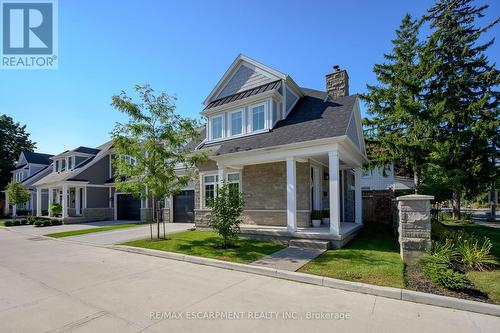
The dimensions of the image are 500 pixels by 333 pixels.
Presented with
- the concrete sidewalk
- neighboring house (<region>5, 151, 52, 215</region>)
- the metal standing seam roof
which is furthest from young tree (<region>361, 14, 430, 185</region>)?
neighboring house (<region>5, 151, 52, 215</region>)

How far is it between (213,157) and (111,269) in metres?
6.26

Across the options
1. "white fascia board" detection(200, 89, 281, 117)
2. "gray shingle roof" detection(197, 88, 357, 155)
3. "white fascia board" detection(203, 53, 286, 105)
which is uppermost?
"white fascia board" detection(203, 53, 286, 105)

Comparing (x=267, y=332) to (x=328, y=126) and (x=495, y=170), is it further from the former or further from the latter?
(x=495, y=170)

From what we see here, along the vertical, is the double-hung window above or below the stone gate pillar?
above

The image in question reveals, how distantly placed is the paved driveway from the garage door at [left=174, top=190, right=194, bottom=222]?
10752 millimetres

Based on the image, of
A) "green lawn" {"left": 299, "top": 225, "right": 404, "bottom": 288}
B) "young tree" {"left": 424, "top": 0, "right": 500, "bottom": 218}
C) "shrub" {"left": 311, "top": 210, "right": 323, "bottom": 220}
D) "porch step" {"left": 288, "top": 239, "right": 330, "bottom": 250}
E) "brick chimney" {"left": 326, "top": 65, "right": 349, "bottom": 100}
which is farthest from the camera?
"young tree" {"left": 424, "top": 0, "right": 500, "bottom": 218}

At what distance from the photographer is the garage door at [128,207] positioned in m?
22.7

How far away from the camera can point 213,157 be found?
40.5 feet

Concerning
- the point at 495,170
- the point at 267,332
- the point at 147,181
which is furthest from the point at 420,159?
the point at 267,332

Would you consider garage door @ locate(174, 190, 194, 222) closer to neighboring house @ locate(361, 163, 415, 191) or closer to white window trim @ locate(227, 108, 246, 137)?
white window trim @ locate(227, 108, 246, 137)

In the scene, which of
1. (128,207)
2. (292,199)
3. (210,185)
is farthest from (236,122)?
(128,207)

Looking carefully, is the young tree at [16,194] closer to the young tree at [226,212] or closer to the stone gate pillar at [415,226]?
the young tree at [226,212]

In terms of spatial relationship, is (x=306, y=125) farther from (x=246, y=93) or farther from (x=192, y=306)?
(x=192, y=306)

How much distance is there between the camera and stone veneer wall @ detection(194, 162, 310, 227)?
39.9 ft
